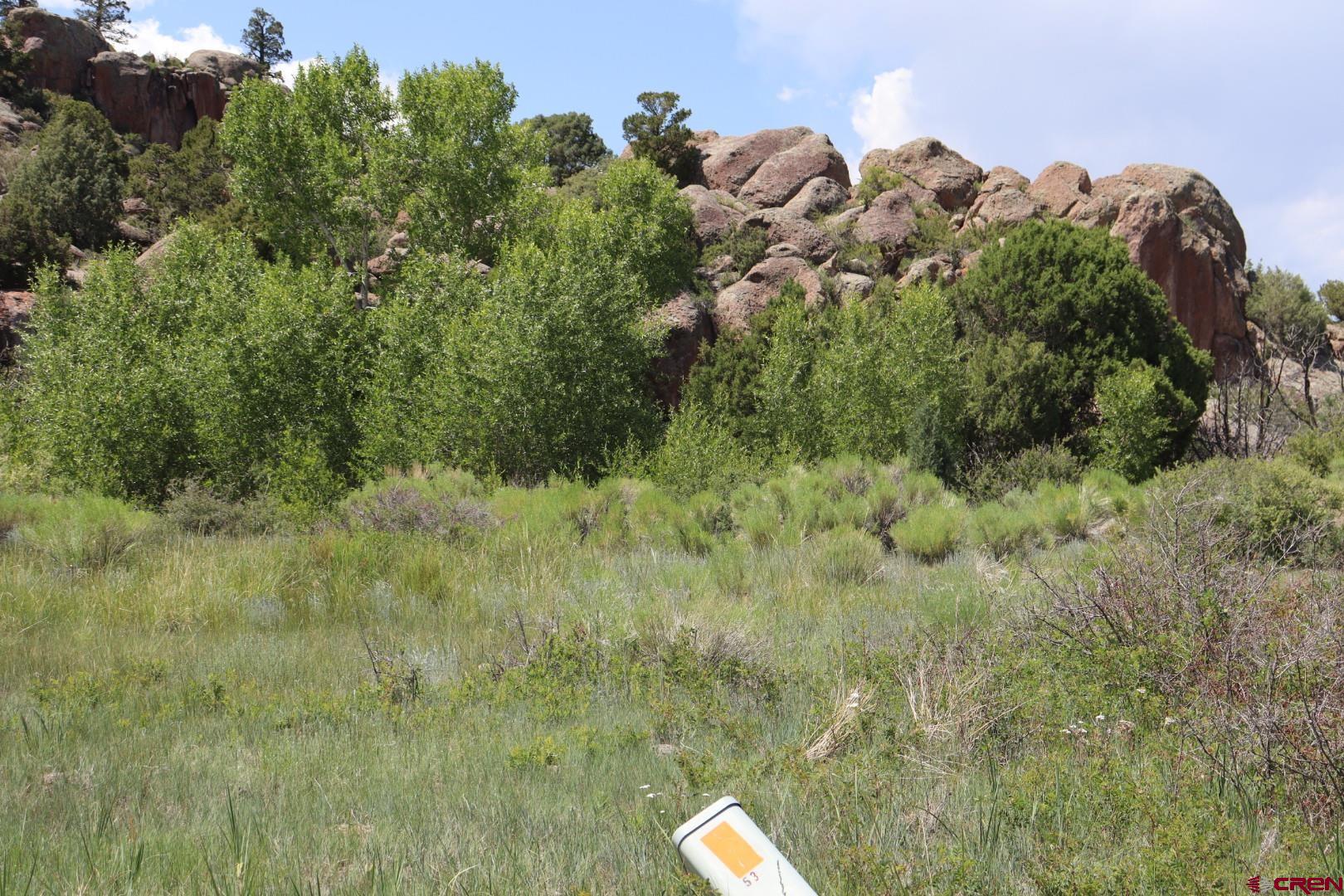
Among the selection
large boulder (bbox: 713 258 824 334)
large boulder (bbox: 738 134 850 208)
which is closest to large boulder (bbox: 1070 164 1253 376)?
large boulder (bbox: 713 258 824 334)

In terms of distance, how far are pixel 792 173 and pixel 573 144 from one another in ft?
62.4

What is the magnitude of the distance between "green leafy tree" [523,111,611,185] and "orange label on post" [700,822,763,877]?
50.3 meters

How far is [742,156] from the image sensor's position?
38.3 m

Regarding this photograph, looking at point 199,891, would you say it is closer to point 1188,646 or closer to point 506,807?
point 506,807

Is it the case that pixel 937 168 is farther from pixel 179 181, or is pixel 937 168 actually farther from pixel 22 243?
pixel 22 243

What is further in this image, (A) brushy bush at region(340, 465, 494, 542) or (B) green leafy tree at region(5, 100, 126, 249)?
(B) green leafy tree at region(5, 100, 126, 249)

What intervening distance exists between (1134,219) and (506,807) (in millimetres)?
29199

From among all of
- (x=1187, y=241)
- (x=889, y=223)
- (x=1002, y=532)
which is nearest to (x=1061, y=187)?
(x=1187, y=241)

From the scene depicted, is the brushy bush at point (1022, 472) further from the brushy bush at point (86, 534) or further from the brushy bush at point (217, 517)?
the brushy bush at point (86, 534)

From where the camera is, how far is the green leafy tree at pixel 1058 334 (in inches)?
765

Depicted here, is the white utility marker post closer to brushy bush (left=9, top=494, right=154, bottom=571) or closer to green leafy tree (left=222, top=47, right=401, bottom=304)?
brushy bush (left=9, top=494, right=154, bottom=571)

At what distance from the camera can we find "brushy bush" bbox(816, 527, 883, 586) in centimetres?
798

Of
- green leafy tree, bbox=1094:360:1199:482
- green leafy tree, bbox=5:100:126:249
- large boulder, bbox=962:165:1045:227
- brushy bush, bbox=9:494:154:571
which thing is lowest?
brushy bush, bbox=9:494:154:571

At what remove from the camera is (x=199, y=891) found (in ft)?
8.51
